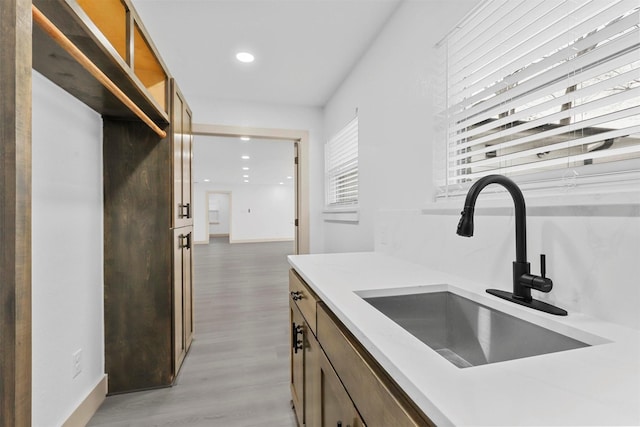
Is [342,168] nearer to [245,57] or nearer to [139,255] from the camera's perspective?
[245,57]

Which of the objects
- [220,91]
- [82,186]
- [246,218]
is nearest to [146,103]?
[82,186]

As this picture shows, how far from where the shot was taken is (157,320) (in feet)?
6.44

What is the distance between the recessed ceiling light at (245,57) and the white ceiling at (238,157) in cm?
250

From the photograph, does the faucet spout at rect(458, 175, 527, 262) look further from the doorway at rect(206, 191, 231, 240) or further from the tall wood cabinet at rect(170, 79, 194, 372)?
the doorway at rect(206, 191, 231, 240)

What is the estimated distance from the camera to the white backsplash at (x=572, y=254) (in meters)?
0.72

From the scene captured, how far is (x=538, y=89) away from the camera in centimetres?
100

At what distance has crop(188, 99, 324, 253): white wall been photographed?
3.39 metres

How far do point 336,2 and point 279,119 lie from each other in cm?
184

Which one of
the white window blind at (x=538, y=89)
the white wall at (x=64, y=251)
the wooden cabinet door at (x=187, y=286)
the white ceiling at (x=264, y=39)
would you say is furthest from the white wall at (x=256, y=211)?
the white window blind at (x=538, y=89)

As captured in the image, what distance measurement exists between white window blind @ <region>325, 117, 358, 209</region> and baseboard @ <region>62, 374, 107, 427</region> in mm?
2212

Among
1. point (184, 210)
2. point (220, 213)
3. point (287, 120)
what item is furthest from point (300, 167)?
point (220, 213)

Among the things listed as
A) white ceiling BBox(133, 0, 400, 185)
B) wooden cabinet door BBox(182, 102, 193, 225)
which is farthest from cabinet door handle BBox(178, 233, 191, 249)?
white ceiling BBox(133, 0, 400, 185)

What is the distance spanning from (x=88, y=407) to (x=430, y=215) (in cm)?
214

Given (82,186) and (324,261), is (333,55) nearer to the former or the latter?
(324,261)
